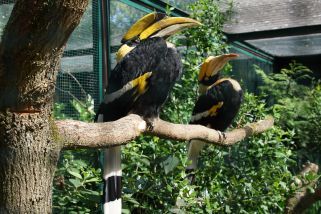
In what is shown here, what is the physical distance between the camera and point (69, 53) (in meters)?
2.95

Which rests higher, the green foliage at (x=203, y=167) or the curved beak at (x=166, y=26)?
the curved beak at (x=166, y=26)

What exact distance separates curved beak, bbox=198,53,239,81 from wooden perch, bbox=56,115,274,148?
0.75 metres

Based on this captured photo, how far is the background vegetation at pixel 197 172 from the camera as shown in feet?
8.93

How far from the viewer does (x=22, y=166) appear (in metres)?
1.24

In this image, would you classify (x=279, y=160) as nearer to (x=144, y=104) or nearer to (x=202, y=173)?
(x=202, y=173)

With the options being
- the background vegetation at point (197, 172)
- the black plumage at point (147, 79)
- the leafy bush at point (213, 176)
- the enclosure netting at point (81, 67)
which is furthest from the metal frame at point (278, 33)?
the black plumage at point (147, 79)

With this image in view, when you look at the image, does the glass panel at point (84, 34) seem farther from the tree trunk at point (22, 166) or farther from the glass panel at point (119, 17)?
the tree trunk at point (22, 166)

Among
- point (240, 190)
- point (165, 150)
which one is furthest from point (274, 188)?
point (165, 150)

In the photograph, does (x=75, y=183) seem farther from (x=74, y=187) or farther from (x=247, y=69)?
(x=247, y=69)

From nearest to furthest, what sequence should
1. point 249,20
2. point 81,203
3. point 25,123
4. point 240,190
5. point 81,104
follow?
point 25,123, point 81,203, point 81,104, point 240,190, point 249,20

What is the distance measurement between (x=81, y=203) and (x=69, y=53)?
2.87ft

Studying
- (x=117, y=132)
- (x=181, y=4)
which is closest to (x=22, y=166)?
(x=117, y=132)

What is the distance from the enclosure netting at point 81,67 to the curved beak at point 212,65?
83 cm

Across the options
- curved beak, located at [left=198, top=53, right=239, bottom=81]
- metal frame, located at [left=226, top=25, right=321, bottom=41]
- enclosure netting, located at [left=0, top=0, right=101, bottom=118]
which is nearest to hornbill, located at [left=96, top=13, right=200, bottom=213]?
enclosure netting, located at [left=0, top=0, right=101, bottom=118]
